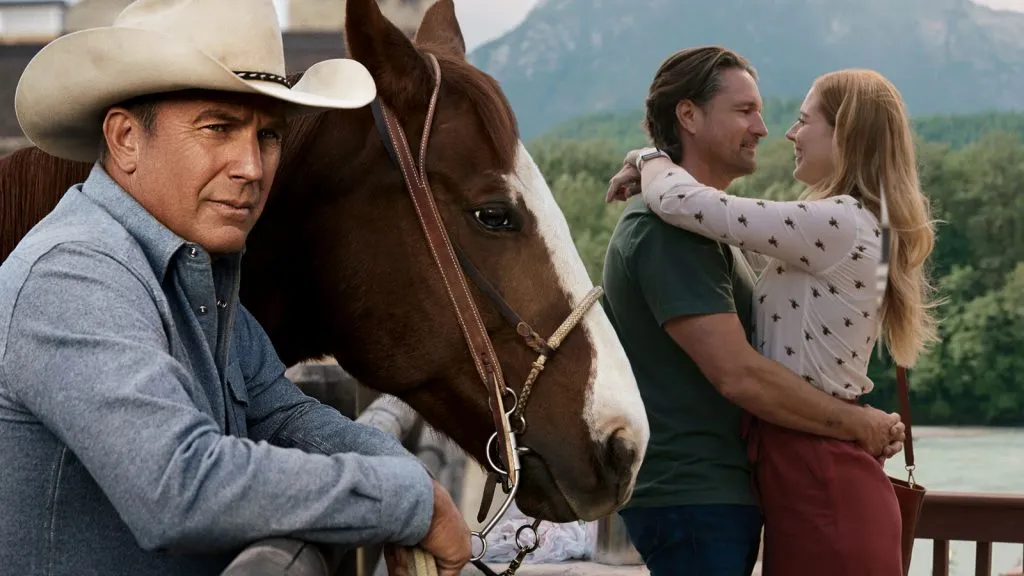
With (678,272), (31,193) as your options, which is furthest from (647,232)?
(31,193)

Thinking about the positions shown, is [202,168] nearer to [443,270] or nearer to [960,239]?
[443,270]

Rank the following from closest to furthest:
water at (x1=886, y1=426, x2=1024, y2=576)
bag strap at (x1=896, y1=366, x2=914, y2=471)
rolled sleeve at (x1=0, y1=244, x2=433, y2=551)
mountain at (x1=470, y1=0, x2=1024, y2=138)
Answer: rolled sleeve at (x1=0, y1=244, x2=433, y2=551) → bag strap at (x1=896, y1=366, x2=914, y2=471) → water at (x1=886, y1=426, x2=1024, y2=576) → mountain at (x1=470, y1=0, x2=1024, y2=138)

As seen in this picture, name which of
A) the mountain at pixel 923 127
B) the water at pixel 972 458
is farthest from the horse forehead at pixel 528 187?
the mountain at pixel 923 127

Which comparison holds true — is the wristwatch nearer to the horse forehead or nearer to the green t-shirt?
the green t-shirt

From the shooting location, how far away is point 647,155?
108 inches

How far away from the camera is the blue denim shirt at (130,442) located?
1104mm

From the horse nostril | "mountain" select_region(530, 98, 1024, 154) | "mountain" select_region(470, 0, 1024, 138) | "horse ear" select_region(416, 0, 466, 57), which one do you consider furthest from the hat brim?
"mountain" select_region(470, 0, 1024, 138)

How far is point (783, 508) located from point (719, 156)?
0.94 metres

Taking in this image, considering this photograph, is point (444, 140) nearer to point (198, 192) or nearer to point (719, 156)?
point (198, 192)

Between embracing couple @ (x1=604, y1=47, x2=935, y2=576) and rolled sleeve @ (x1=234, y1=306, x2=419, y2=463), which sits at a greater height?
rolled sleeve @ (x1=234, y1=306, x2=419, y2=463)

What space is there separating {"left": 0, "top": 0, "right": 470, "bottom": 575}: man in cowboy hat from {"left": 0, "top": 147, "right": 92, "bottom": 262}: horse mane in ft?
1.24

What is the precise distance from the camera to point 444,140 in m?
2.12

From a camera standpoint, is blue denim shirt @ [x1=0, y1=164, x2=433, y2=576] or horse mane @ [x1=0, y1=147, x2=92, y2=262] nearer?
blue denim shirt @ [x1=0, y1=164, x2=433, y2=576]

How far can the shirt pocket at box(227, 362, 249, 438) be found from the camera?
5.05ft
